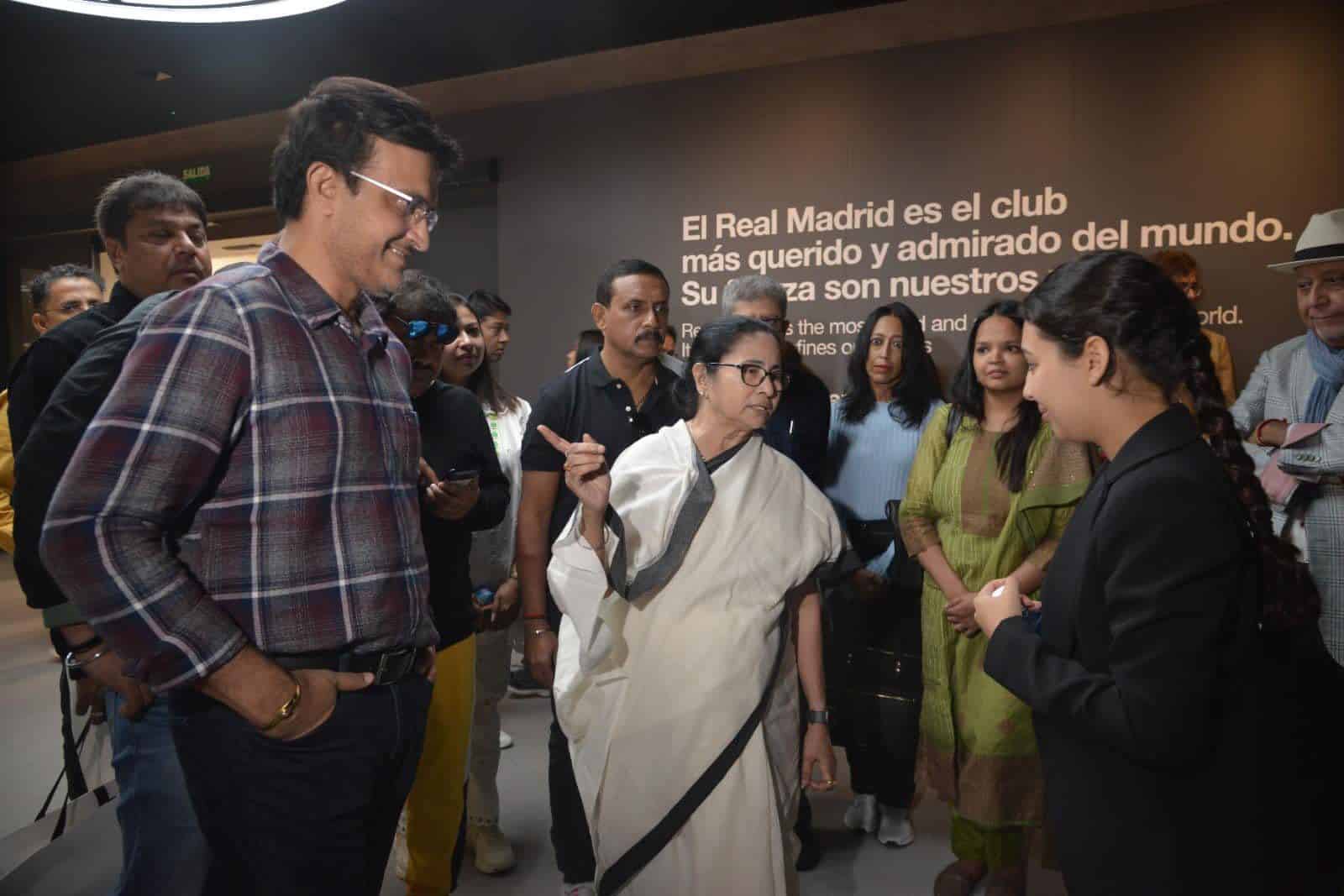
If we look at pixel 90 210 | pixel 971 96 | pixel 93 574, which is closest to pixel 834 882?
pixel 93 574

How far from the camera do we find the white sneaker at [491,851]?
9.09ft

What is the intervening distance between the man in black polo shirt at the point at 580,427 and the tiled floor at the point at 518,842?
0.56 metres

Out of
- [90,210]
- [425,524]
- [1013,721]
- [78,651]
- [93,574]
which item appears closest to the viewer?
[93,574]

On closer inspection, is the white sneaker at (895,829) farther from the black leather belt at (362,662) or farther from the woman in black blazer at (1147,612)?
the black leather belt at (362,662)

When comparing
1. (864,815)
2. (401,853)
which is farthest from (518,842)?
(864,815)

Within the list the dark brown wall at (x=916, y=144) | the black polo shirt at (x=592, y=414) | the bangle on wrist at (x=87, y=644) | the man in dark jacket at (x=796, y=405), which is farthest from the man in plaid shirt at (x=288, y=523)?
the dark brown wall at (x=916, y=144)

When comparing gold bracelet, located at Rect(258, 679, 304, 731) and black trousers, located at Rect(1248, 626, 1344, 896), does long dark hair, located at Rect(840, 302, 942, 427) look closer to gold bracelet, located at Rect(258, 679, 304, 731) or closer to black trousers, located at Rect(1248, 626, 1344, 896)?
black trousers, located at Rect(1248, 626, 1344, 896)

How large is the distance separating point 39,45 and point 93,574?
6342 mm

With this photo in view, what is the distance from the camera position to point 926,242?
175 inches

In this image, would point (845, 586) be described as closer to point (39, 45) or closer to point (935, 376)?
point (935, 376)

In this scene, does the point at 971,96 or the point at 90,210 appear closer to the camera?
the point at 971,96

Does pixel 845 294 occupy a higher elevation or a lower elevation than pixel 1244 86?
lower

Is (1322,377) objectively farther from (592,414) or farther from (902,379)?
(592,414)

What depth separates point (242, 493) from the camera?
3.73 ft
